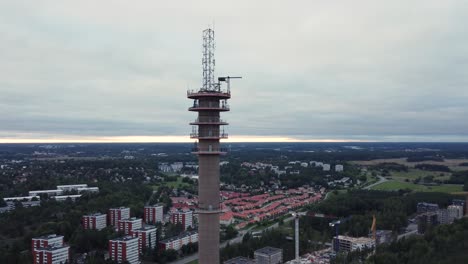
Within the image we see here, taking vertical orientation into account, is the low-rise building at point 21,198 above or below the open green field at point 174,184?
above

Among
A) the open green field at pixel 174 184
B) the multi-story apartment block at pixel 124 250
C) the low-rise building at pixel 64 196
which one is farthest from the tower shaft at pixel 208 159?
the open green field at pixel 174 184

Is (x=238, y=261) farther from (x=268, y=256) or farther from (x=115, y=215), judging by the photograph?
(x=115, y=215)

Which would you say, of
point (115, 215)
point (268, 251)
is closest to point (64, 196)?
point (115, 215)

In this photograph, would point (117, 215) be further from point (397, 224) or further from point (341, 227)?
point (397, 224)

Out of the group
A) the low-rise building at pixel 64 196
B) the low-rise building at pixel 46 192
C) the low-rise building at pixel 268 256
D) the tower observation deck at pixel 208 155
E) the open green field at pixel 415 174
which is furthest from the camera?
the open green field at pixel 415 174

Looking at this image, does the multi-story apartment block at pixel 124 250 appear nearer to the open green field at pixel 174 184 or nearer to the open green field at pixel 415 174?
the open green field at pixel 174 184
